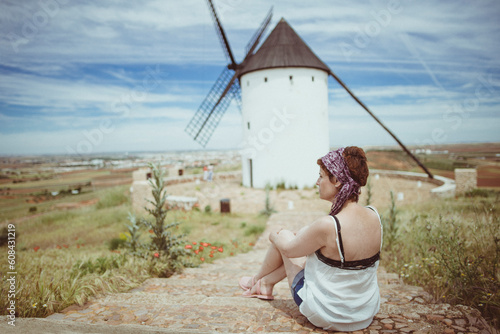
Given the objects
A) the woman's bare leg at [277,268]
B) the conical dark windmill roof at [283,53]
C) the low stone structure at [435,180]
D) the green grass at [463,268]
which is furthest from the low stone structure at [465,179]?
the woman's bare leg at [277,268]

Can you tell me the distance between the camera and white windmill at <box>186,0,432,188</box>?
38.9ft

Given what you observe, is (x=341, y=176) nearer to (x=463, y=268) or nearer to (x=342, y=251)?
(x=342, y=251)

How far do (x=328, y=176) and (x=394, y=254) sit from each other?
8.85 feet

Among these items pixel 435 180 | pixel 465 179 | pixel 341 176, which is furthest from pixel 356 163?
pixel 435 180

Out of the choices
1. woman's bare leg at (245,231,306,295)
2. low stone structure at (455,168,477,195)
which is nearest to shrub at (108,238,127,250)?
woman's bare leg at (245,231,306,295)

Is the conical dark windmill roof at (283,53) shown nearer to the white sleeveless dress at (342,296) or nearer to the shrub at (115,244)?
the shrub at (115,244)

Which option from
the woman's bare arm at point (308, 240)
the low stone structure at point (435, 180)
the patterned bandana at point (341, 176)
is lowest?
the low stone structure at point (435, 180)

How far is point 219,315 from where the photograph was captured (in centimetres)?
205

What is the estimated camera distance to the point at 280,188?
12.3 m

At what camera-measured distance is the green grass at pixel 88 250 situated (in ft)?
7.87

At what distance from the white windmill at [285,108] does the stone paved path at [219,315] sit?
30.5 feet

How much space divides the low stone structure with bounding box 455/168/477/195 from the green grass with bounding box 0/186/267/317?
665 centimetres

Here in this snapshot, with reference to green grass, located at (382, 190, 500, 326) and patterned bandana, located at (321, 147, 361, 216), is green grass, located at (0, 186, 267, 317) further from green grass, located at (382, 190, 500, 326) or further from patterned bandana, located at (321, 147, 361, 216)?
green grass, located at (382, 190, 500, 326)

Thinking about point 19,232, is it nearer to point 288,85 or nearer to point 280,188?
point 280,188
